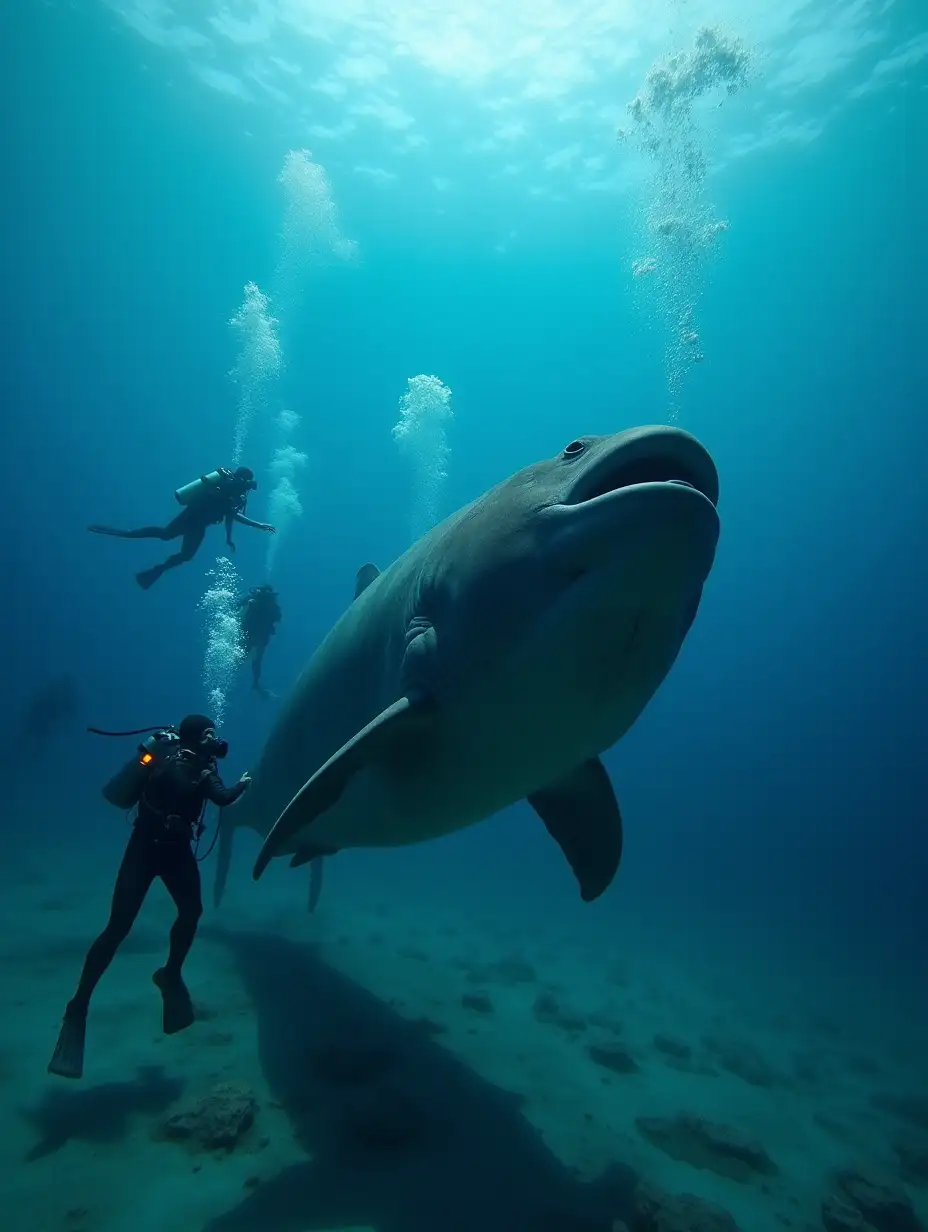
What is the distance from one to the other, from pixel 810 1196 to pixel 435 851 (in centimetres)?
4642

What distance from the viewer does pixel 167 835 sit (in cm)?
474

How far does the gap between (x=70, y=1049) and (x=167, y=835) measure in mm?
1535

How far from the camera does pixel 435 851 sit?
165 feet

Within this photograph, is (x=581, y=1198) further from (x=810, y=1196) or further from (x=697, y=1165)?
(x=810, y=1196)

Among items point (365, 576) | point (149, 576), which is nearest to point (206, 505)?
point (149, 576)

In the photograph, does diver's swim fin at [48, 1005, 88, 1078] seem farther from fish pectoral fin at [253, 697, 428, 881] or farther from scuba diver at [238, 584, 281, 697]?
scuba diver at [238, 584, 281, 697]

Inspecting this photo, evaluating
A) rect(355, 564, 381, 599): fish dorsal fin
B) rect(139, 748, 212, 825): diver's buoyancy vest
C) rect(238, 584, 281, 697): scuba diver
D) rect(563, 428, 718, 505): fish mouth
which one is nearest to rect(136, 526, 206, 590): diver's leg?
rect(238, 584, 281, 697): scuba diver

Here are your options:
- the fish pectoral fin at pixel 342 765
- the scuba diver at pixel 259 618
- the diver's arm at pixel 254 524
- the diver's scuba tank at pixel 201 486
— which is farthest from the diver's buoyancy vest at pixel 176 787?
the scuba diver at pixel 259 618

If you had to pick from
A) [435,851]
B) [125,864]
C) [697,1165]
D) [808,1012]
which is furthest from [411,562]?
[435,851]

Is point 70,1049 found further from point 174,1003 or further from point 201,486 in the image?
point 201,486

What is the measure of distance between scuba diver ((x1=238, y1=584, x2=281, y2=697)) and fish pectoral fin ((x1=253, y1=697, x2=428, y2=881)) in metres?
14.1

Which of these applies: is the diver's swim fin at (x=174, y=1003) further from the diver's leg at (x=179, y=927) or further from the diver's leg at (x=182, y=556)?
Answer: the diver's leg at (x=182, y=556)

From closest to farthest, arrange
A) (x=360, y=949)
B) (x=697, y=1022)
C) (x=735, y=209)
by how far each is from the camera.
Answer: (x=360, y=949) → (x=697, y=1022) → (x=735, y=209)

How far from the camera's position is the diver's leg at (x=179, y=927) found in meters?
4.66
